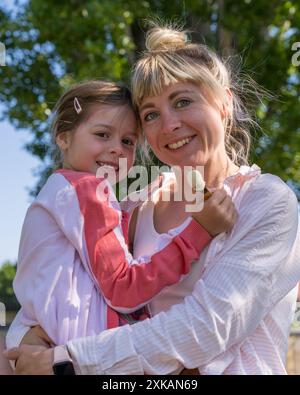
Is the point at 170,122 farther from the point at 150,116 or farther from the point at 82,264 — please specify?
the point at 82,264

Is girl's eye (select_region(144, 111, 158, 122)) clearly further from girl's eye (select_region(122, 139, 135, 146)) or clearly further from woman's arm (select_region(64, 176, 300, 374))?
woman's arm (select_region(64, 176, 300, 374))

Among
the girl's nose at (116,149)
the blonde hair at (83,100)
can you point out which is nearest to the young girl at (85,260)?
the girl's nose at (116,149)

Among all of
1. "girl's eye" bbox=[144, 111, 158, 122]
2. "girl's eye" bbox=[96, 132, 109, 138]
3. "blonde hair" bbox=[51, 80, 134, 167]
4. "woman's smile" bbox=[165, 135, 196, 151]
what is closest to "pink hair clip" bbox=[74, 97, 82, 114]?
"blonde hair" bbox=[51, 80, 134, 167]

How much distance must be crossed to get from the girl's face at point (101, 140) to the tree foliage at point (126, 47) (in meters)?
5.92

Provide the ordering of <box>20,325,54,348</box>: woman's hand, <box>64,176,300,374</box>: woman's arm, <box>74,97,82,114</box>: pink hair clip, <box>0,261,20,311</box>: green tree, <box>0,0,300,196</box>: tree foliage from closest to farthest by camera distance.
Result: 1. <box>64,176,300,374</box>: woman's arm
2. <box>20,325,54,348</box>: woman's hand
3. <box>74,97,82,114</box>: pink hair clip
4. <box>0,261,20,311</box>: green tree
5. <box>0,0,300,196</box>: tree foliage

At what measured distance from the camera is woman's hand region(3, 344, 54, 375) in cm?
193

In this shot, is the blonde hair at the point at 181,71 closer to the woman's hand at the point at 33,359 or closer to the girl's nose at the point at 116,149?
the girl's nose at the point at 116,149

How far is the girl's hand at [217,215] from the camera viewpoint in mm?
2041

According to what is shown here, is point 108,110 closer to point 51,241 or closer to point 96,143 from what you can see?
point 96,143

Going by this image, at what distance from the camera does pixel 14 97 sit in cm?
924

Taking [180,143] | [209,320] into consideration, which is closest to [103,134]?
[180,143]

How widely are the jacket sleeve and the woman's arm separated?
0.28ft

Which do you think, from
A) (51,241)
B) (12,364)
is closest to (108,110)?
(51,241)

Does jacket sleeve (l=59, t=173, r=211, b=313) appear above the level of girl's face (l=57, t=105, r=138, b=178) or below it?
below
